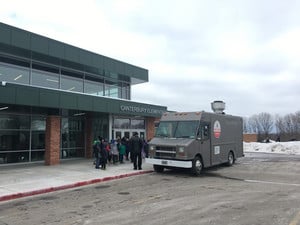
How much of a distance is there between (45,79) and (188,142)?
10693 mm

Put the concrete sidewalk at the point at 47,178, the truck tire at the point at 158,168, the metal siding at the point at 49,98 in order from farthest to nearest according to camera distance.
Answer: the metal siding at the point at 49,98 < the truck tire at the point at 158,168 < the concrete sidewalk at the point at 47,178

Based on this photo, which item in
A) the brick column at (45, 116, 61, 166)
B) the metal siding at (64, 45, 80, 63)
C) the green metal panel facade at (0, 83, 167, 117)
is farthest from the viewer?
the metal siding at (64, 45, 80, 63)

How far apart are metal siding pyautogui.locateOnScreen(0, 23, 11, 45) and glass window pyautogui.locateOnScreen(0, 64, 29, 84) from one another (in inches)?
83.8

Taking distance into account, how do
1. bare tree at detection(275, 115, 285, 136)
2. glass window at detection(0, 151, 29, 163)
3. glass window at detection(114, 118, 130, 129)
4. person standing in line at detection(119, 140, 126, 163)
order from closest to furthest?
glass window at detection(0, 151, 29, 163)
person standing in line at detection(119, 140, 126, 163)
glass window at detection(114, 118, 130, 129)
bare tree at detection(275, 115, 285, 136)

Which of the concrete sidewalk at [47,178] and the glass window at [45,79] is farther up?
the glass window at [45,79]

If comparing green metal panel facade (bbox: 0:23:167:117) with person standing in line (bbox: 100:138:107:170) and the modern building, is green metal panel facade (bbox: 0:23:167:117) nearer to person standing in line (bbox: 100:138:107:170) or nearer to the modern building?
the modern building

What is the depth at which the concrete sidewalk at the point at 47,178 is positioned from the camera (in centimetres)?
1194

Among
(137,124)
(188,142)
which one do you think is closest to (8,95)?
(188,142)

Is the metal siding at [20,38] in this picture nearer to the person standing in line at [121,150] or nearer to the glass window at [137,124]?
the person standing in line at [121,150]

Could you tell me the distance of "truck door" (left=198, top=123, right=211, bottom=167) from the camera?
16719mm

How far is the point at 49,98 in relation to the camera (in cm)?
1816

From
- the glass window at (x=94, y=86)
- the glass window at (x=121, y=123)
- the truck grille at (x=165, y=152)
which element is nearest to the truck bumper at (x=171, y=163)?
the truck grille at (x=165, y=152)

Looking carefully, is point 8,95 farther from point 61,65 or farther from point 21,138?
point 61,65

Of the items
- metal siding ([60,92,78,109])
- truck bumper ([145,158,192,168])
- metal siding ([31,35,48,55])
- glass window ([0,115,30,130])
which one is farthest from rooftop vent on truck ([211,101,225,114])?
glass window ([0,115,30,130])
